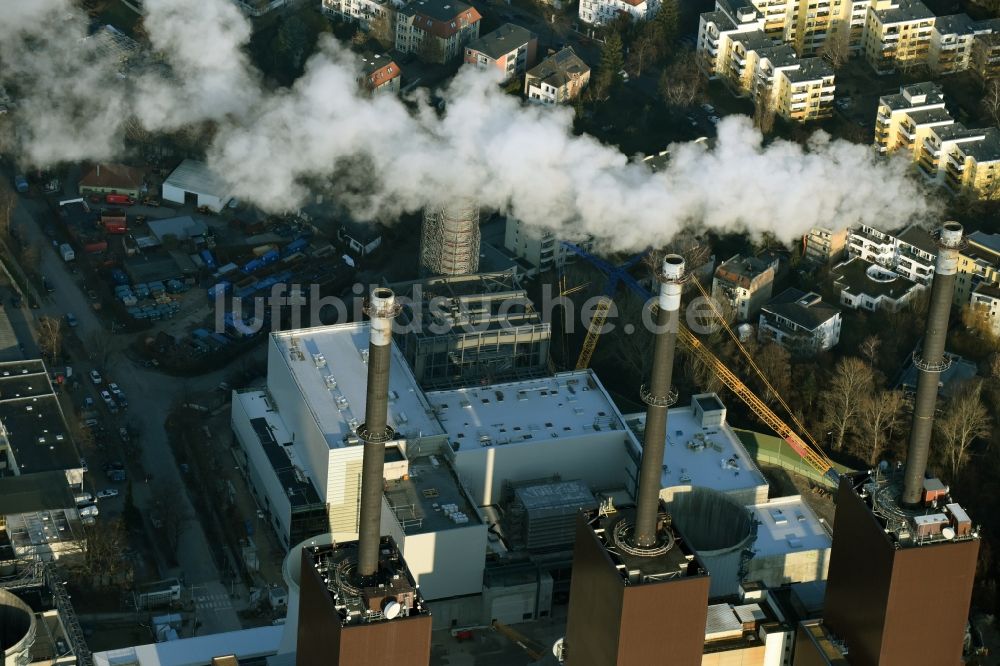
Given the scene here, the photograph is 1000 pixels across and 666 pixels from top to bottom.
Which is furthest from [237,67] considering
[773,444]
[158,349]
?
[773,444]

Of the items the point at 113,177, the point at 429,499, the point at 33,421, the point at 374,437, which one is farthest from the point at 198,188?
the point at 374,437

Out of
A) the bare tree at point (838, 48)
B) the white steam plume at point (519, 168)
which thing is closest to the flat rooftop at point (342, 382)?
the white steam plume at point (519, 168)

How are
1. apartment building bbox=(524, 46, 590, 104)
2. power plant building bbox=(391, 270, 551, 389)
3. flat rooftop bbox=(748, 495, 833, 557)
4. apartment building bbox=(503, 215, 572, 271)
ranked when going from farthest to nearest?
1. apartment building bbox=(524, 46, 590, 104)
2. apartment building bbox=(503, 215, 572, 271)
3. power plant building bbox=(391, 270, 551, 389)
4. flat rooftop bbox=(748, 495, 833, 557)

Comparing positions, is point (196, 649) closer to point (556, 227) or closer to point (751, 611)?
point (751, 611)

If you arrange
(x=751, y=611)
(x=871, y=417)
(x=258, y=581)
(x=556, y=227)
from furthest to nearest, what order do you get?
(x=556, y=227), (x=871, y=417), (x=258, y=581), (x=751, y=611)

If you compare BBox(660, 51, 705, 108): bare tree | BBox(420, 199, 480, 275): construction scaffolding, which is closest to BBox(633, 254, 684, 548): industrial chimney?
BBox(420, 199, 480, 275): construction scaffolding

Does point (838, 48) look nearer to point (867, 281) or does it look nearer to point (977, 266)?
point (867, 281)

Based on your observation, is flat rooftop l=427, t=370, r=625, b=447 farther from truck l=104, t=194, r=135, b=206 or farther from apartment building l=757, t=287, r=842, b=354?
truck l=104, t=194, r=135, b=206
